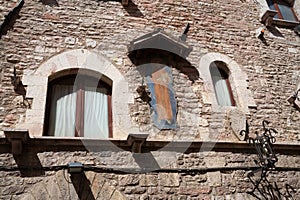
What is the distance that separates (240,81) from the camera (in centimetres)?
571

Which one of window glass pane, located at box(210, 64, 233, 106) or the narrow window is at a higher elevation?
the narrow window

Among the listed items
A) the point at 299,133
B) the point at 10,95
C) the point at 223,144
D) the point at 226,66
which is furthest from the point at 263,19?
the point at 10,95

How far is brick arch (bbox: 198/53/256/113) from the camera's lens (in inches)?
208

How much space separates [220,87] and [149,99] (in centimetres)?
168

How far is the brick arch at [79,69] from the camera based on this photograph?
4316mm

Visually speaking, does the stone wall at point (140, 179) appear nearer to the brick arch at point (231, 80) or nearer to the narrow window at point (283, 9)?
the brick arch at point (231, 80)

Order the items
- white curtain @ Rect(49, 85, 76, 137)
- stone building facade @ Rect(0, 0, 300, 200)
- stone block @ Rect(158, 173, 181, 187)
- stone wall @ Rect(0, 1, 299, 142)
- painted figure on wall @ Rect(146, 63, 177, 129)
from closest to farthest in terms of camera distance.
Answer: stone building facade @ Rect(0, 0, 300, 200) → stone block @ Rect(158, 173, 181, 187) → white curtain @ Rect(49, 85, 76, 137) → painted figure on wall @ Rect(146, 63, 177, 129) → stone wall @ Rect(0, 1, 299, 142)

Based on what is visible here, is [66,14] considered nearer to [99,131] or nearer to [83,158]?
[99,131]

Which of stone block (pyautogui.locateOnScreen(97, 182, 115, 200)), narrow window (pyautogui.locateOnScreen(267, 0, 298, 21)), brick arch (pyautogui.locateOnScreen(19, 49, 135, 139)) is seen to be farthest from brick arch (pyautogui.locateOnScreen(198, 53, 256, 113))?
narrow window (pyautogui.locateOnScreen(267, 0, 298, 21))

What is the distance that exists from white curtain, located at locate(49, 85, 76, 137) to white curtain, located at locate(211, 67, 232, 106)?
2.81 meters

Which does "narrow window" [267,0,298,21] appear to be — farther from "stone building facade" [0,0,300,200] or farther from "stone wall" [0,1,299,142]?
"stone building facade" [0,0,300,200]

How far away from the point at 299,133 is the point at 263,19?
3.19 metres

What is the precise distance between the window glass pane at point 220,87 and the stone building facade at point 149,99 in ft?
0.26

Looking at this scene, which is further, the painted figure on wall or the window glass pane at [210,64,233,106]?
the window glass pane at [210,64,233,106]
